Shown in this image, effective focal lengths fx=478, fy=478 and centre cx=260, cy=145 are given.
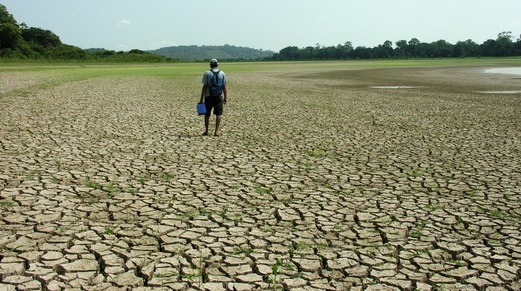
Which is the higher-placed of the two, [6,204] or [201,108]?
[201,108]

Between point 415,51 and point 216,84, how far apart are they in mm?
169415

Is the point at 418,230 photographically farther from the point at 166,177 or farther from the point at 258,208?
the point at 166,177

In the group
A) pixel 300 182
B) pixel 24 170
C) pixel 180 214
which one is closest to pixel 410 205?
pixel 300 182

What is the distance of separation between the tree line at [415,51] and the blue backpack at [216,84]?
14809 cm

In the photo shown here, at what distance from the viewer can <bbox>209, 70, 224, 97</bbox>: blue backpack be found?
1088cm

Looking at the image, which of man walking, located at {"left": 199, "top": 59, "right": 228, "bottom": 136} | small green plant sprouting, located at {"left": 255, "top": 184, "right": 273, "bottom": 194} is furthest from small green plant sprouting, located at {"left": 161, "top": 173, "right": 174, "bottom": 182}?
man walking, located at {"left": 199, "top": 59, "right": 228, "bottom": 136}

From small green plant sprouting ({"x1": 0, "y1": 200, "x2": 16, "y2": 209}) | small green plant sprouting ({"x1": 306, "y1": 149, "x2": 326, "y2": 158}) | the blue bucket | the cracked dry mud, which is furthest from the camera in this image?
the blue bucket

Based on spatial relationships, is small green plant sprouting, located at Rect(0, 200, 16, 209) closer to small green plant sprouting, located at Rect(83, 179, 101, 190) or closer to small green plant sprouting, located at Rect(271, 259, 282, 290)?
small green plant sprouting, located at Rect(83, 179, 101, 190)

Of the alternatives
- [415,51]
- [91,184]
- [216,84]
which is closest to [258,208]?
[91,184]

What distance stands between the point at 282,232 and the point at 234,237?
0.54m

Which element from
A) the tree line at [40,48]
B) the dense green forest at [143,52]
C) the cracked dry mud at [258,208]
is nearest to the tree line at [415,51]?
the dense green forest at [143,52]

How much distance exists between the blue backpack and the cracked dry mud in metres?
1.10

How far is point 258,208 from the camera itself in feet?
19.8

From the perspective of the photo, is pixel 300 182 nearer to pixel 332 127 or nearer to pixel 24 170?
pixel 24 170
